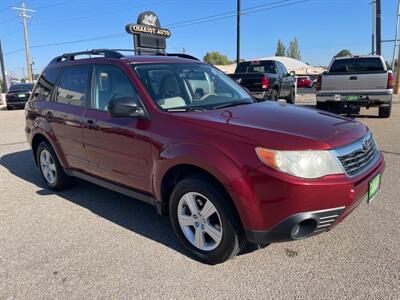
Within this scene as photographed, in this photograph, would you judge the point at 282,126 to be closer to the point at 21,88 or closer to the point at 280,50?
the point at 21,88

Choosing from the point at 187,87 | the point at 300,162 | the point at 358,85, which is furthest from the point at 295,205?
the point at 358,85

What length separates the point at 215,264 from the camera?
10.8ft

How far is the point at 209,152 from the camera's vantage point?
9.98 ft

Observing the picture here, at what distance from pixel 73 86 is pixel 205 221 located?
8.69ft

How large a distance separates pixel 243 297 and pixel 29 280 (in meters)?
1.75

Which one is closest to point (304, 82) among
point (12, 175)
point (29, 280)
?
point (12, 175)

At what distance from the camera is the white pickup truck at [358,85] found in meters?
10.6

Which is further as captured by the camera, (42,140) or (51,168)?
(42,140)

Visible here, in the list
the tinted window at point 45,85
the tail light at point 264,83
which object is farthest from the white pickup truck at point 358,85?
the tinted window at point 45,85

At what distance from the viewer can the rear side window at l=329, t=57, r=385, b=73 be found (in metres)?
11.2

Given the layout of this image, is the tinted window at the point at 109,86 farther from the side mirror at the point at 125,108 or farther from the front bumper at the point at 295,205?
the front bumper at the point at 295,205

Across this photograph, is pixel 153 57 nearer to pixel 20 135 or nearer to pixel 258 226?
pixel 258 226

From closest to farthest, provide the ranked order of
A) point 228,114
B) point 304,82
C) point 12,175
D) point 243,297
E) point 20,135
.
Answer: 1. point 243,297
2. point 228,114
3. point 12,175
4. point 20,135
5. point 304,82

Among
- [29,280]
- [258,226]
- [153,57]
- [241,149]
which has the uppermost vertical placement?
[153,57]
